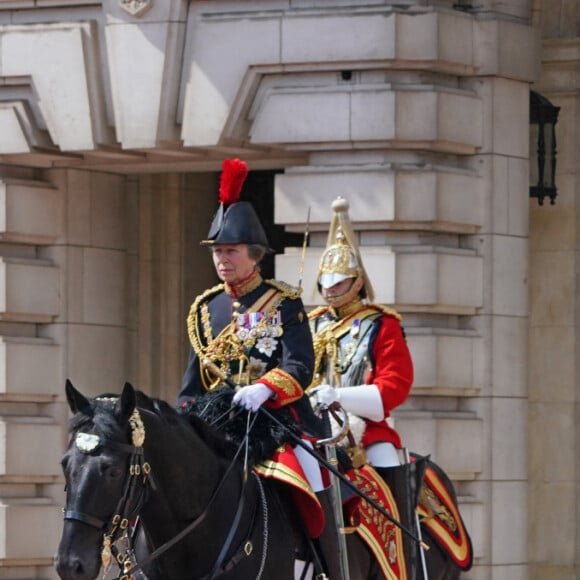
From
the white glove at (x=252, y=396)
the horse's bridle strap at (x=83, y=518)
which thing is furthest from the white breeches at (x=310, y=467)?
the horse's bridle strap at (x=83, y=518)

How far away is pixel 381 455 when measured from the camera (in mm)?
11883

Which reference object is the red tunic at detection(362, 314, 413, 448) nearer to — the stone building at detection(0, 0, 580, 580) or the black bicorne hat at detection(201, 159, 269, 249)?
the black bicorne hat at detection(201, 159, 269, 249)

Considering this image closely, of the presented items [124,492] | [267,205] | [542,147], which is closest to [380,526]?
[124,492]

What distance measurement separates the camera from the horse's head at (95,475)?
27.6ft

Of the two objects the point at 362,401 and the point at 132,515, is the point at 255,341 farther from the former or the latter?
the point at 132,515

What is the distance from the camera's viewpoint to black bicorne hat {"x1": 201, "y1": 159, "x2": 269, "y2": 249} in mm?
10281

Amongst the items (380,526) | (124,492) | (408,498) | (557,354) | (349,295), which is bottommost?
(380,526)

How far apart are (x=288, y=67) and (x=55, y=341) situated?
2.79m

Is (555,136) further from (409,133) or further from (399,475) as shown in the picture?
(399,475)

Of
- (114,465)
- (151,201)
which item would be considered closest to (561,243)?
(151,201)

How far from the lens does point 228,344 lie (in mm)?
10352

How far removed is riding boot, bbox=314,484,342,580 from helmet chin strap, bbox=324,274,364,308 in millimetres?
1682

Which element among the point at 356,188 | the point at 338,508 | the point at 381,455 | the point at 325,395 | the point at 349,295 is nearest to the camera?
the point at 338,508

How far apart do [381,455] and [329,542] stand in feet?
4.99
